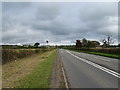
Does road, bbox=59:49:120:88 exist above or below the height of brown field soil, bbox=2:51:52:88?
above

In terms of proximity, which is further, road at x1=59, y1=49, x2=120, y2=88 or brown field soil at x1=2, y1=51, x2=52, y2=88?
brown field soil at x1=2, y1=51, x2=52, y2=88

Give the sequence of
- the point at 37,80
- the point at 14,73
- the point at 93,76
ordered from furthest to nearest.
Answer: the point at 14,73
the point at 93,76
the point at 37,80

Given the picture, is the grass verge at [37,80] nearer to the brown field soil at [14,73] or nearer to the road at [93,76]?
the brown field soil at [14,73]

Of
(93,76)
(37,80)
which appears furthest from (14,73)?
(93,76)

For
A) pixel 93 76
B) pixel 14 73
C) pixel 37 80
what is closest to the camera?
pixel 37 80

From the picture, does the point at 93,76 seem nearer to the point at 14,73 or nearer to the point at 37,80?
the point at 37,80

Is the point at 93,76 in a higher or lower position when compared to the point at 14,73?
higher

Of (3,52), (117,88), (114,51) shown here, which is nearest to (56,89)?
(117,88)

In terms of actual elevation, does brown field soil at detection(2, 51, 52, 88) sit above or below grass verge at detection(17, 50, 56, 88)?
below

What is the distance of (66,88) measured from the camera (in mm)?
7215

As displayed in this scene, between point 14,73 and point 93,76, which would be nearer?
point 93,76

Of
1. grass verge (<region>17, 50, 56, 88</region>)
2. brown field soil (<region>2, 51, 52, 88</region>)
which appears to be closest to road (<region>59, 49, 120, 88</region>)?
grass verge (<region>17, 50, 56, 88</region>)

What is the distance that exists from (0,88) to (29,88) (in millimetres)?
1734

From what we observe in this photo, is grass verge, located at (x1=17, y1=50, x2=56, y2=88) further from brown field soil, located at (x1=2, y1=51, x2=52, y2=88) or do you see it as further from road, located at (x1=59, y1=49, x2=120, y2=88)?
road, located at (x1=59, y1=49, x2=120, y2=88)
